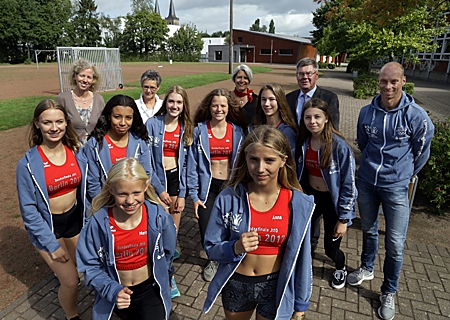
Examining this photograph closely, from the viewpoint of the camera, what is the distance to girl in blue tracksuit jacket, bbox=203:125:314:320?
2.14 meters

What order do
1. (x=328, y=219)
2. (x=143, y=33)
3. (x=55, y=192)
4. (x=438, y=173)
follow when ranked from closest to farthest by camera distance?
(x=55, y=192), (x=328, y=219), (x=438, y=173), (x=143, y=33)

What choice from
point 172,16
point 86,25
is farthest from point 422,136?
point 172,16

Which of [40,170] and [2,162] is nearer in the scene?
[40,170]

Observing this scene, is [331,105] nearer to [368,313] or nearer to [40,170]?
[368,313]

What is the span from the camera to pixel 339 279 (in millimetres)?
3697

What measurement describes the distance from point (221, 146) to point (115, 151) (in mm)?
1156

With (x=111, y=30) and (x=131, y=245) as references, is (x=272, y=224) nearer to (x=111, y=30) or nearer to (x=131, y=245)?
(x=131, y=245)

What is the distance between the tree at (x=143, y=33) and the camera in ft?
221

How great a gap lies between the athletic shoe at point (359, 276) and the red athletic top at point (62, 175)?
124 inches

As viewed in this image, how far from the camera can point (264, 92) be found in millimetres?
3561

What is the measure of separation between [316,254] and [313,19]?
45133 mm

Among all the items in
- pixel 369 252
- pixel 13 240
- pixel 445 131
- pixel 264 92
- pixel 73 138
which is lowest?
pixel 13 240

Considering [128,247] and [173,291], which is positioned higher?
[128,247]

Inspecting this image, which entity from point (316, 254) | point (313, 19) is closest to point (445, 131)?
point (316, 254)
